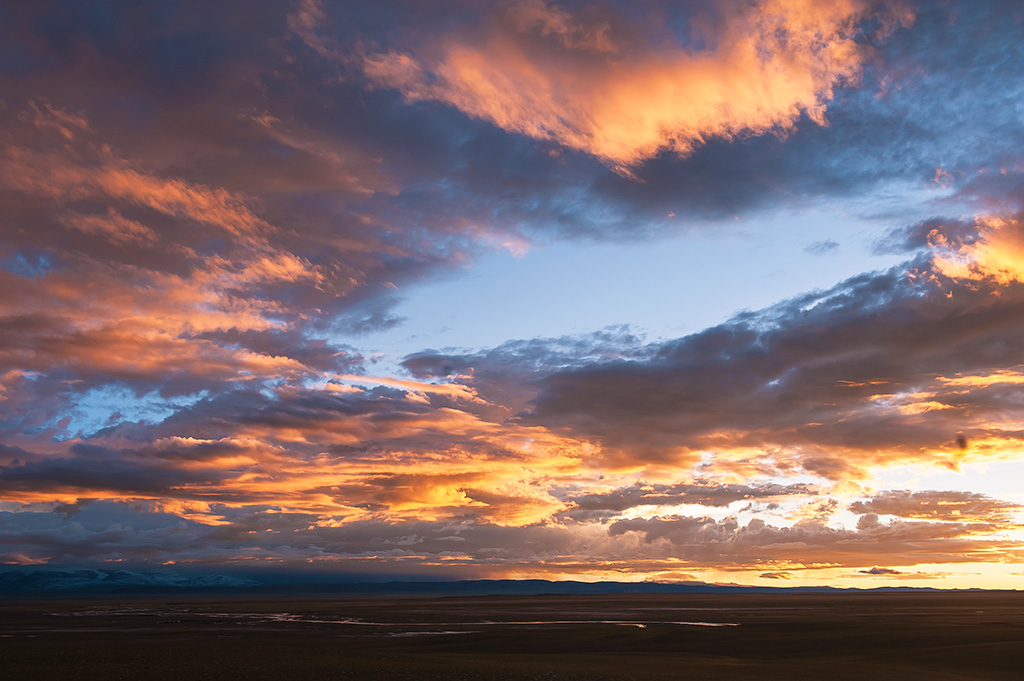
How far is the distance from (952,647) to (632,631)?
99.9 feet

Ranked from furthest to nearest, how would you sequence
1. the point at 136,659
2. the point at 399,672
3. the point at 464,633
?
the point at 464,633
the point at 136,659
the point at 399,672

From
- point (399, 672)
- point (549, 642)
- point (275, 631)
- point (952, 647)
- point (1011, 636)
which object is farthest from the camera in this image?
point (275, 631)

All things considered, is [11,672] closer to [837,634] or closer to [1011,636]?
[837,634]

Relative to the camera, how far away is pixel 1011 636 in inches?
2215

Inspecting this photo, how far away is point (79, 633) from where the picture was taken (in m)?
78.5

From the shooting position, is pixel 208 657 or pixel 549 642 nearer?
pixel 208 657

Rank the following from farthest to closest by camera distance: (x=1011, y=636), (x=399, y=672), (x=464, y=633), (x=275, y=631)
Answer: (x=275, y=631) → (x=464, y=633) → (x=1011, y=636) → (x=399, y=672)

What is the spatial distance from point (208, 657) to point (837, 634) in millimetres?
52207

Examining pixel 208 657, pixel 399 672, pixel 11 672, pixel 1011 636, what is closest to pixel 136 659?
pixel 208 657

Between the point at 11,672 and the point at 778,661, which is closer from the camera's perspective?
the point at 11,672

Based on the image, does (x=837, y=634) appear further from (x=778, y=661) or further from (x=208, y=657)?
(x=208, y=657)

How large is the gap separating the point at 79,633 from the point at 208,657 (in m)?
42.4

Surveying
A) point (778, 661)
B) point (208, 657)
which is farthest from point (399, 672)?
point (778, 661)

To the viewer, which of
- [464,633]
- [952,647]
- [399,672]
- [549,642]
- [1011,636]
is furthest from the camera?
[464,633]
